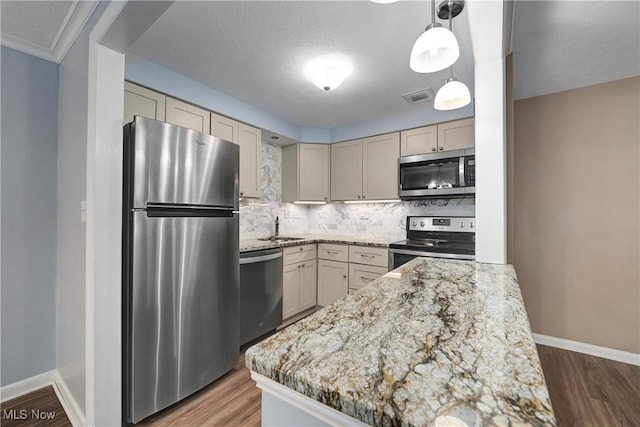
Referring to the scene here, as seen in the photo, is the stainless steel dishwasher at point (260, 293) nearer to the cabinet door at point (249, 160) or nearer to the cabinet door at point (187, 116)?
the cabinet door at point (249, 160)

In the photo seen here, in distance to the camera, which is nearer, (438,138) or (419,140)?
(438,138)

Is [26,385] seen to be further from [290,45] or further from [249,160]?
[290,45]

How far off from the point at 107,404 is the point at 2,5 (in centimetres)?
219

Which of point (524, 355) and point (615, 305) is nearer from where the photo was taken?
point (524, 355)

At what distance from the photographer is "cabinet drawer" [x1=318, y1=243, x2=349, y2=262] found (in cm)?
310

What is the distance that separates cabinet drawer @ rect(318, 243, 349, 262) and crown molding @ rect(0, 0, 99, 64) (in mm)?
2613

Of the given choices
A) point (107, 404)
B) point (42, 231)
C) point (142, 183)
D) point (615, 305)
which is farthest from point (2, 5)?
point (615, 305)

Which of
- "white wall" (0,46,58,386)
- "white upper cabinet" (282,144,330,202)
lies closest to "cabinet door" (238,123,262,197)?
"white upper cabinet" (282,144,330,202)

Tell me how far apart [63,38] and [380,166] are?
2.80 metres

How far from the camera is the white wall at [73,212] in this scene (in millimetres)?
1551

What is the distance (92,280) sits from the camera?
141cm

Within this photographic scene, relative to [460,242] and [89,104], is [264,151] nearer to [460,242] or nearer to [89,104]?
[89,104]

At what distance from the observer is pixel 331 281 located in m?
3.20

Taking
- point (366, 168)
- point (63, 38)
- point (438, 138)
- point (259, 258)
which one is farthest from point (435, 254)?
point (63, 38)
